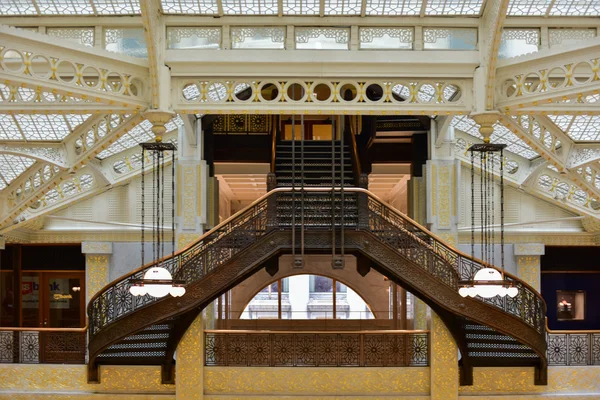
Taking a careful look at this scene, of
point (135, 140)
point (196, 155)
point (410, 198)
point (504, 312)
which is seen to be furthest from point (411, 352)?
point (135, 140)

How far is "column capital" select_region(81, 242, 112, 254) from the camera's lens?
16.6 metres

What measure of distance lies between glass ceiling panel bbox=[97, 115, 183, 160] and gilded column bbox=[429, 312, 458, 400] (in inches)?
244

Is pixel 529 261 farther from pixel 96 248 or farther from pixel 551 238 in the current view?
pixel 96 248

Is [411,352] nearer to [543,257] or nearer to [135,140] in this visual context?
[543,257]

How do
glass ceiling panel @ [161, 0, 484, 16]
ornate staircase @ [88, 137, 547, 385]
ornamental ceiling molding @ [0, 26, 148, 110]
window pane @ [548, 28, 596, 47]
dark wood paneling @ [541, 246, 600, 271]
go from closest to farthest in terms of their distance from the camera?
ornamental ceiling molding @ [0, 26, 148, 110] → glass ceiling panel @ [161, 0, 484, 16] → window pane @ [548, 28, 596, 47] → ornate staircase @ [88, 137, 547, 385] → dark wood paneling @ [541, 246, 600, 271]

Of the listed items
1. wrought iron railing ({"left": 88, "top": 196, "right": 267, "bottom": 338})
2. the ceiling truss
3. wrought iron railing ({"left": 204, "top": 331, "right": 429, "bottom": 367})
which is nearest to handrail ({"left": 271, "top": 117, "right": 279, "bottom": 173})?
wrought iron railing ({"left": 88, "top": 196, "right": 267, "bottom": 338})

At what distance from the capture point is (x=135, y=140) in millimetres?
16078

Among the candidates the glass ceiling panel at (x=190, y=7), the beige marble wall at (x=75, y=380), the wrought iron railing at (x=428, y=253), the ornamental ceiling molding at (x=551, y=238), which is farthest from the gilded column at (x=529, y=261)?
the glass ceiling panel at (x=190, y=7)

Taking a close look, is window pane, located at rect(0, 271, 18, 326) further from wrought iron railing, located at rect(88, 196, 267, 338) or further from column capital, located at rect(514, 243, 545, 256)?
column capital, located at rect(514, 243, 545, 256)

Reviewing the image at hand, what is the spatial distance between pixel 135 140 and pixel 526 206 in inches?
318

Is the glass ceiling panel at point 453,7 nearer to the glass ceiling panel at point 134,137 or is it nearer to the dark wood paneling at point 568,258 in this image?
the glass ceiling panel at point 134,137

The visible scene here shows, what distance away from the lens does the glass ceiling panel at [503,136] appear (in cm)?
1565

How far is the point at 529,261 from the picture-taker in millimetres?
16562

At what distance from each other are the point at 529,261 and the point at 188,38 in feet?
30.1
